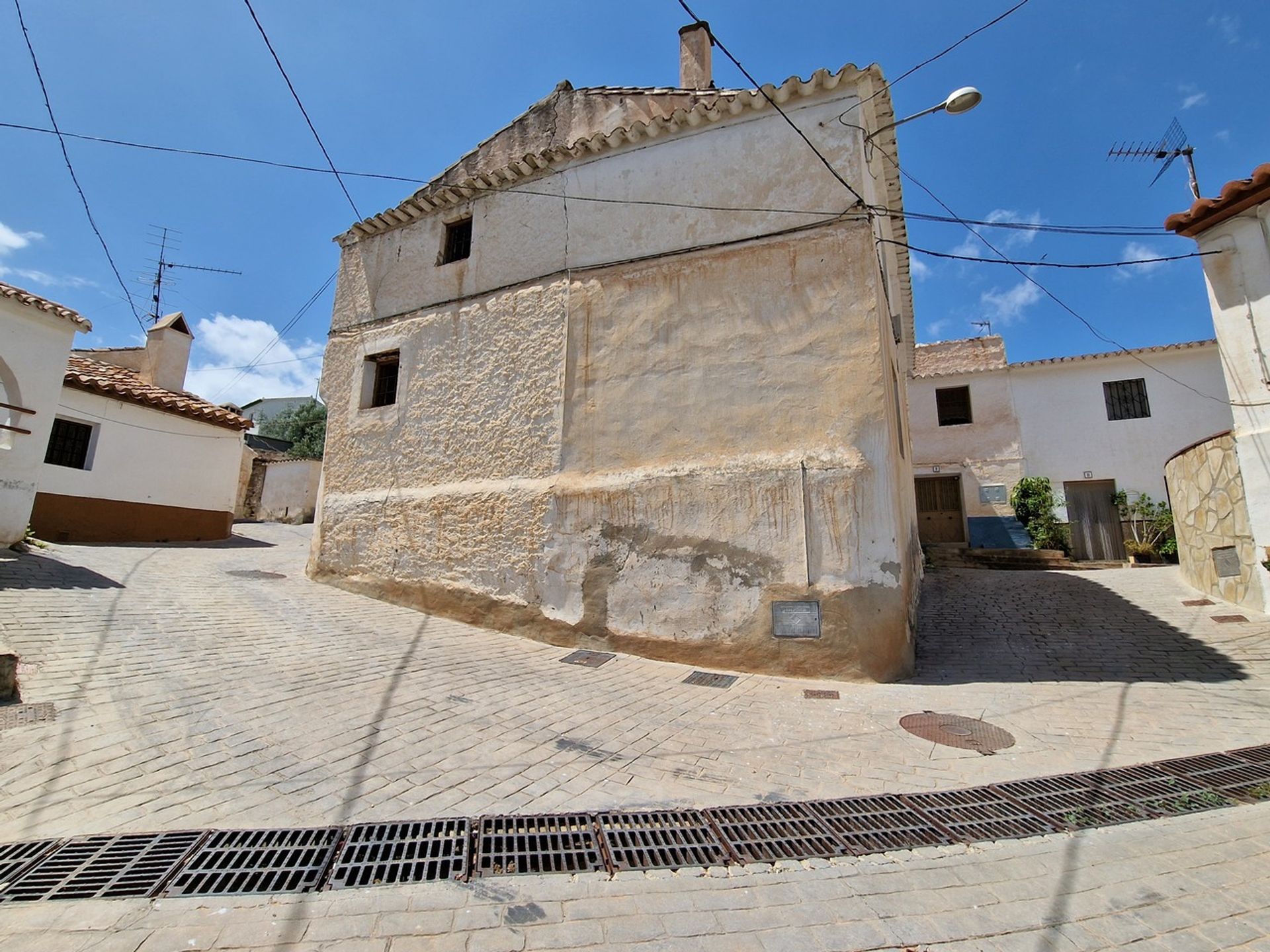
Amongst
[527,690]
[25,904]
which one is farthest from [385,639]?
[25,904]

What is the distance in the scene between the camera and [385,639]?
6.95 m

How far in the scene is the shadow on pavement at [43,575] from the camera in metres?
7.09

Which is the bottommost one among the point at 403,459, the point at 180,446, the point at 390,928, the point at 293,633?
the point at 390,928

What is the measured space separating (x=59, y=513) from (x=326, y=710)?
37.5ft

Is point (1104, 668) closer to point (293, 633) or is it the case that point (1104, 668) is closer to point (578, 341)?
point (578, 341)

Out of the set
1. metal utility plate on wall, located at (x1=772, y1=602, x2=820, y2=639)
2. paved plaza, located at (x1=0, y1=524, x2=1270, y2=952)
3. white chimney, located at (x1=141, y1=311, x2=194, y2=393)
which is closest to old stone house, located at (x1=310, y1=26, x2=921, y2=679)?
metal utility plate on wall, located at (x1=772, y1=602, x2=820, y2=639)

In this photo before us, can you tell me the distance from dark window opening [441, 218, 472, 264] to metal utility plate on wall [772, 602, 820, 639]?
7.94 metres

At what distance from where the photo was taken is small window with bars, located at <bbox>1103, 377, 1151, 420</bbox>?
1702cm

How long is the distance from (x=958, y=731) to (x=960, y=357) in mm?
18004

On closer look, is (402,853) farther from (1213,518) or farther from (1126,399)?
(1126,399)

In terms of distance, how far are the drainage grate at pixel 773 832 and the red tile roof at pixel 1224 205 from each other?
29.9 ft

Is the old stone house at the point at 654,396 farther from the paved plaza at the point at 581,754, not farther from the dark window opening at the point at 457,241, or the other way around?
the paved plaza at the point at 581,754

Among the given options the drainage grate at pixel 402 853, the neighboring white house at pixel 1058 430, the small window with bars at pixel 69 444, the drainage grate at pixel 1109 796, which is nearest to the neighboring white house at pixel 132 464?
the small window with bars at pixel 69 444

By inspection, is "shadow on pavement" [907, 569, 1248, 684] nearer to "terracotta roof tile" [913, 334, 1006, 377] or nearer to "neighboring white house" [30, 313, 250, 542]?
"terracotta roof tile" [913, 334, 1006, 377]
